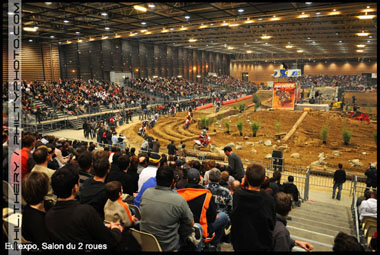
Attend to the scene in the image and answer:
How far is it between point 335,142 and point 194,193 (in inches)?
674

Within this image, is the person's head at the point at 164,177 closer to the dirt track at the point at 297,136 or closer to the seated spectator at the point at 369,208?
the seated spectator at the point at 369,208

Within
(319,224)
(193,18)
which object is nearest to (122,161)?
(319,224)

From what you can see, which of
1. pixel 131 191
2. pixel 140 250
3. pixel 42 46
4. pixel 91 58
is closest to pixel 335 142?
pixel 131 191

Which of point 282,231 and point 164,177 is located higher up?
point 164,177

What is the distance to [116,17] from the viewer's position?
22016mm

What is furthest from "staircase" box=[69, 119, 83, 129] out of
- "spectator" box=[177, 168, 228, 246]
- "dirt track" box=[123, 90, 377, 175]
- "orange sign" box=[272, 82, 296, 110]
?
"spectator" box=[177, 168, 228, 246]

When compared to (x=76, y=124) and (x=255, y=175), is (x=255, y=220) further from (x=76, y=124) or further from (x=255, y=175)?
(x=76, y=124)

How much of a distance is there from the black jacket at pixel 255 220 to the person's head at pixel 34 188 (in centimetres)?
203

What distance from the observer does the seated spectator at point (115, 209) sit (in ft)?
10.2

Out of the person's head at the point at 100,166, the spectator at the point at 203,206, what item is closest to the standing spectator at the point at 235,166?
the spectator at the point at 203,206

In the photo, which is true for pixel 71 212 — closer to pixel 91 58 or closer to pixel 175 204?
pixel 175 204

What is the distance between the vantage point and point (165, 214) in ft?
9.75

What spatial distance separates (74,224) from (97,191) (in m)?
0.87

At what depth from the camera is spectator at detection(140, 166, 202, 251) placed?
9.78ft
